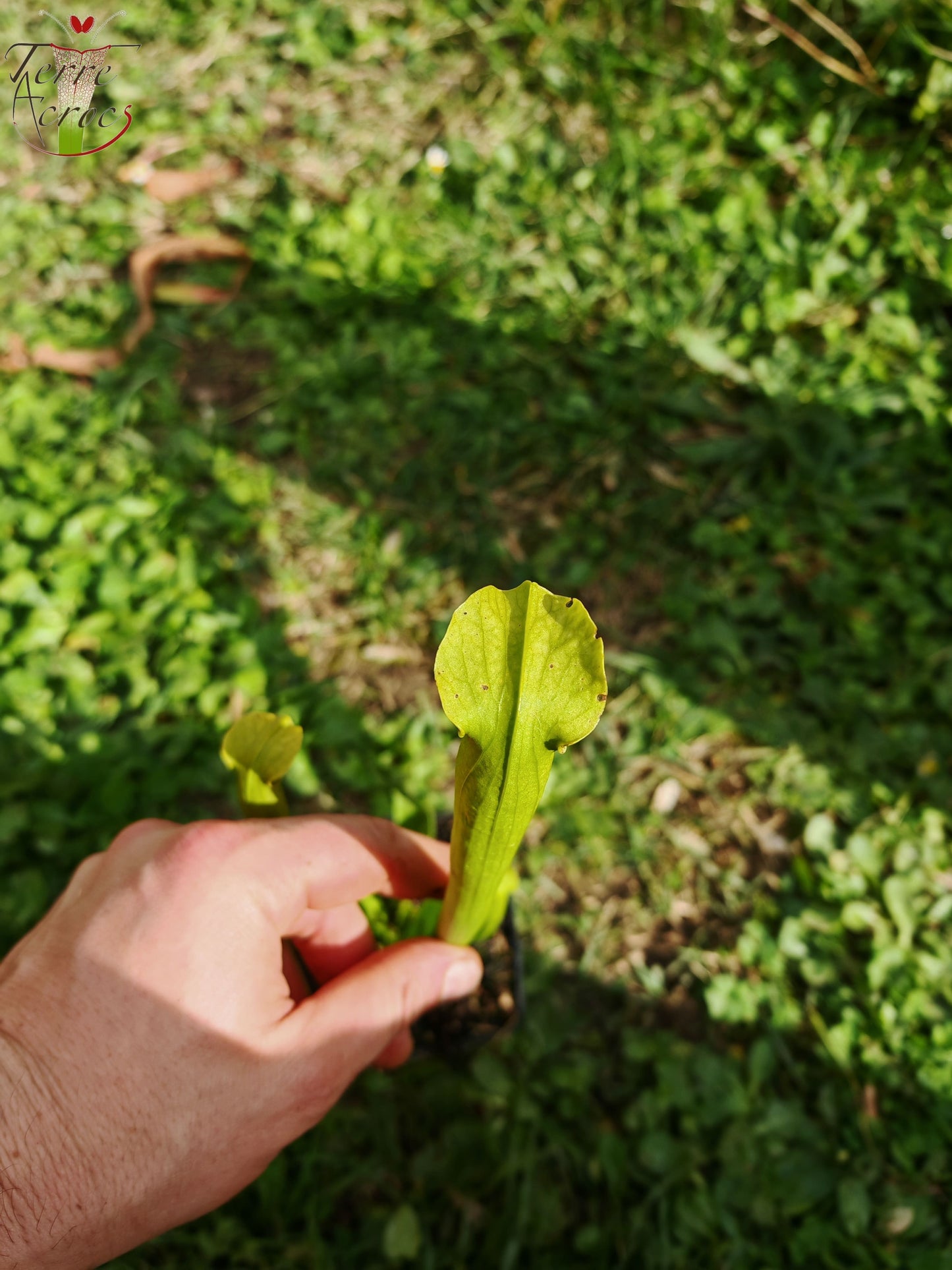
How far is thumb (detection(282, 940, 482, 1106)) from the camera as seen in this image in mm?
1312

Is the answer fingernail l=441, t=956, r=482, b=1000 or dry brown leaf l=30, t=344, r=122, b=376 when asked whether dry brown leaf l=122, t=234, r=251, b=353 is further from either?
fingernail l=441, t=956, r=482, b=1000

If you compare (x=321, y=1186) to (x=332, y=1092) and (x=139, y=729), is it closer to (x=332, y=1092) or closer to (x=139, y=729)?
(x=332, y=1092)

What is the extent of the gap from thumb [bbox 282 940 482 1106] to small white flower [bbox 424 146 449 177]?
290 cm

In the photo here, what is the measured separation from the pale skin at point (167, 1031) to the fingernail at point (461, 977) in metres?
0.08

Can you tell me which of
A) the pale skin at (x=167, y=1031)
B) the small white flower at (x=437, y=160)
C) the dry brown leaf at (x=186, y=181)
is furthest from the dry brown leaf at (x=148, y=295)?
the pale skin at (x=167, y=1031)

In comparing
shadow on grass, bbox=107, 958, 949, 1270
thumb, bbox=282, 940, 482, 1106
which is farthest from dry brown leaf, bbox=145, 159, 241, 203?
shadow on grass, bbox=107, 958, 949, 1270

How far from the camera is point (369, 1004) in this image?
4.53ft

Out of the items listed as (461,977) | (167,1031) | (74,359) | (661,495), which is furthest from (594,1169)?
(74,359)

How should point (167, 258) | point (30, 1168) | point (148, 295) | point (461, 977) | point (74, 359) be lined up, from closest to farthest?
1. point (30, 1168)
2. point (461, 977)
3. point (74, 359)
4. point (148, 295)
5. point (167, 258)

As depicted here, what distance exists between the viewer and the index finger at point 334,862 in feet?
4.43

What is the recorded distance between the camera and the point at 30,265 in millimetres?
3203

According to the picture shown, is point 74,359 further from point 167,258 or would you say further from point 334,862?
point 334,862

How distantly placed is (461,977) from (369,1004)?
9.2 inches

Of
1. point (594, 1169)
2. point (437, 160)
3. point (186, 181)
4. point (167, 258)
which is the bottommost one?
point (594, 1169)
